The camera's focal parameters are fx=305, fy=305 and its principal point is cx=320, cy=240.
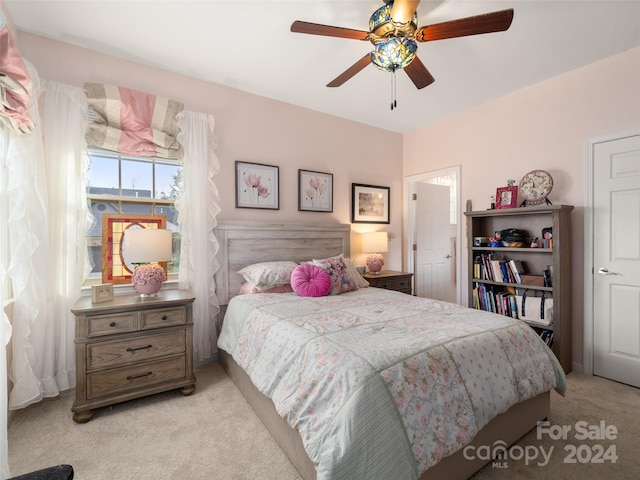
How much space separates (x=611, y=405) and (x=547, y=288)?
97 centimetres

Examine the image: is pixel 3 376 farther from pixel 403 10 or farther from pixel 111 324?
pixel 403 10

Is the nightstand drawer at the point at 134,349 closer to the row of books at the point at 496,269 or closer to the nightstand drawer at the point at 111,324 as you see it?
the nightstand drawer at the point at 111,324

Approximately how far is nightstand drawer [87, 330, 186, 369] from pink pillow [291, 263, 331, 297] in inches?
39.5

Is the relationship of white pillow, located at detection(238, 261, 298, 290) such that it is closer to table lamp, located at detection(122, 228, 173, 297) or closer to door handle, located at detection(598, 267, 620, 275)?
table lamp, located at detection(122, 228, 173, 297)

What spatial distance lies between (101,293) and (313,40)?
99.7 inches

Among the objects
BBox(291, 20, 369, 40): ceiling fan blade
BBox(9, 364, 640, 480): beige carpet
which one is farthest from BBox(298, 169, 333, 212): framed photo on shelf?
BBox(9, 364, 640, 480): beige carpet

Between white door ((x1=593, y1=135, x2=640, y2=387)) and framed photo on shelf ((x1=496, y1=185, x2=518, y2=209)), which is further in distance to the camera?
framed photo on shelf ((x1=496, y1=185, x2=518, y2=209))

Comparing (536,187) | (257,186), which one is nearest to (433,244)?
(536,187)

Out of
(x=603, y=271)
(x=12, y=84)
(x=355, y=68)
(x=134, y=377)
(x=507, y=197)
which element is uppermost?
(x=355, y=68)

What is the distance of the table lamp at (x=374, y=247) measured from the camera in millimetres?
3827

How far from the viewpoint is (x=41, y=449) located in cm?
179

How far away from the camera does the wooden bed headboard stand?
3.08 meters

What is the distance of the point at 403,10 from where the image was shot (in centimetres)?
168

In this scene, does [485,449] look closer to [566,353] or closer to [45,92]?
[566,353]
